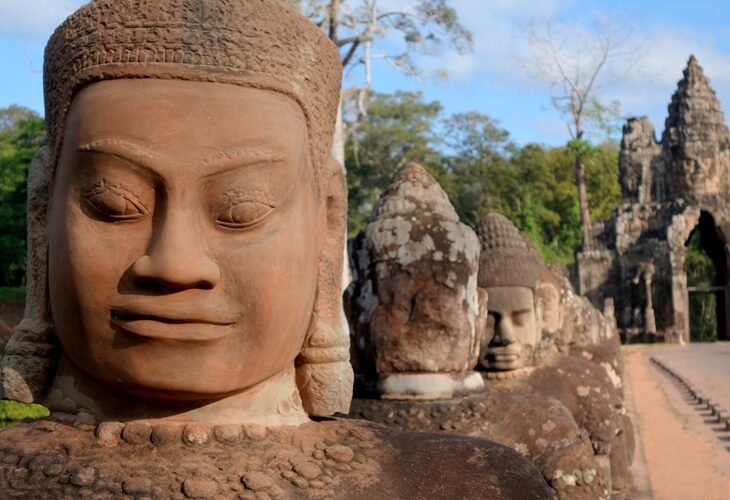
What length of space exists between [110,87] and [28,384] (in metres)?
0.90

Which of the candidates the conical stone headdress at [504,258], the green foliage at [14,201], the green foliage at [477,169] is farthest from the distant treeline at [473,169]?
the conical stone headdress at [504,258]

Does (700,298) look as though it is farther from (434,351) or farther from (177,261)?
(177,261)

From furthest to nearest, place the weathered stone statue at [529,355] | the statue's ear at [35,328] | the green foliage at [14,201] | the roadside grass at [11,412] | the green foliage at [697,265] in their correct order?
1. the green foliage at [697,265]
2. the green foliage at [14,201]
3. the roadside grass at [11,412]
4. the weathered stone statue at [529,355]
5. the statue's ear at [35,328]

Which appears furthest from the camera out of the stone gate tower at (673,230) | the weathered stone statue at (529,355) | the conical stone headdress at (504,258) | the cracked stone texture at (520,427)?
the stone gate tower at (673,230)

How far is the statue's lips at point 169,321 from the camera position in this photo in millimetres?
2414

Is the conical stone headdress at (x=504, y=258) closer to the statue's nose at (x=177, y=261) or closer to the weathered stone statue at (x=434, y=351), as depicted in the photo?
the weathered stone statue at (x=434, y=351)

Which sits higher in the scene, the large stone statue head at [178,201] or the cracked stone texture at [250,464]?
the large stone statue head at [178,201]

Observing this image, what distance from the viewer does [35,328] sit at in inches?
109

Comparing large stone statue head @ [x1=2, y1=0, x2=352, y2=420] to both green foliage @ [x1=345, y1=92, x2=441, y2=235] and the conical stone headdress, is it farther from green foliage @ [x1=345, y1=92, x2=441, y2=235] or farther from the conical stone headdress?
green foliage @ [x1=345, y1=92, x2=441, y2=235]

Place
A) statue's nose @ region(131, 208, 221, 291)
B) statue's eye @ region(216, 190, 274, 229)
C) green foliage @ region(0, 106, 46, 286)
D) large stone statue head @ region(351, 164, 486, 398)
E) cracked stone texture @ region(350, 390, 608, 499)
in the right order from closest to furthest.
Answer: statue's nose @ region(131, 208, 221, 291), statue's eye @ region(216, 190, 274, 229), cracked stone texture @ region(350, 390, 608, 499), large stone statue head @ region(351, 164, 486, 398), green foliage @ region(0, 106, 46, 286)

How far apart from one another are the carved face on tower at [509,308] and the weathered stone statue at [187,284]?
372 centimetres

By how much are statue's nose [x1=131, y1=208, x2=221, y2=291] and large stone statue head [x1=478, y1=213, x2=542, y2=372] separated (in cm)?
421

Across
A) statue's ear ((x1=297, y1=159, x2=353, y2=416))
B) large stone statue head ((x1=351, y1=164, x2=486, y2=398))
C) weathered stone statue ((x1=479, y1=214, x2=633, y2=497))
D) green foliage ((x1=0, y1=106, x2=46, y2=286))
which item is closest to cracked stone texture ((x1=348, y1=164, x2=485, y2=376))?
large stone statue head ((x1=351, y1=164, x2=486, y2=398))

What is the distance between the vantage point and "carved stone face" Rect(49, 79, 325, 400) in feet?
7.97
